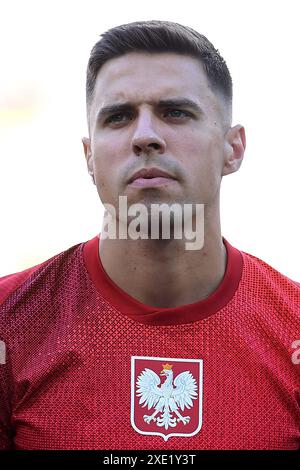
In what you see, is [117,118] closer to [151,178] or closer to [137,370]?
[151,178]

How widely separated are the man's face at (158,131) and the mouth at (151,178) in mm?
10

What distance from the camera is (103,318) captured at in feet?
12.9

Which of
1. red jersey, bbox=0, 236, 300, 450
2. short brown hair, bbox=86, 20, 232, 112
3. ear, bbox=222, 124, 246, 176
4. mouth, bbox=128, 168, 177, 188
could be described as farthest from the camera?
ear, bbox=222, 124, 246, 176

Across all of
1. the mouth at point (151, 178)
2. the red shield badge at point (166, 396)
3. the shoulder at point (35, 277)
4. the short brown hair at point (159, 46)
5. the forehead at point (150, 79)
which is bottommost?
the red shield badge at point (166, 396)

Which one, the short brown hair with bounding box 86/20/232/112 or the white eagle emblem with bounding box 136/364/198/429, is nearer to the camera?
the white eagle emblem with bounding box 136/364/198/429

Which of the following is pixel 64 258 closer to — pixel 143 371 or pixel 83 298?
pixel 83 298

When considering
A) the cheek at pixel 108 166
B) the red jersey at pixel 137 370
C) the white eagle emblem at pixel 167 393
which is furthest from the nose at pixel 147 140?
the white eagle emblem at pixel 167 393

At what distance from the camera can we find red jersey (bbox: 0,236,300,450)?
3697 millimetres

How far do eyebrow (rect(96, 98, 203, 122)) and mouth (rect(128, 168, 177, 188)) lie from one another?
38 cm

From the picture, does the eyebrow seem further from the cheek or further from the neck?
the neck

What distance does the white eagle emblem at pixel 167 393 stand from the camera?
3.74 meters

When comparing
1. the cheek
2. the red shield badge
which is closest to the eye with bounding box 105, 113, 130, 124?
the cheek

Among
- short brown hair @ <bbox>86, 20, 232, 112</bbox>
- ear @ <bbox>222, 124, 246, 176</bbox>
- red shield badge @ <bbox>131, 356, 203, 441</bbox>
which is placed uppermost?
short brown hair @ <bbox>86, 20, 232, 112</bbox>

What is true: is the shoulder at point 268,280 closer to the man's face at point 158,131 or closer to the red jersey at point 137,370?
the red jersey at point 137,370
